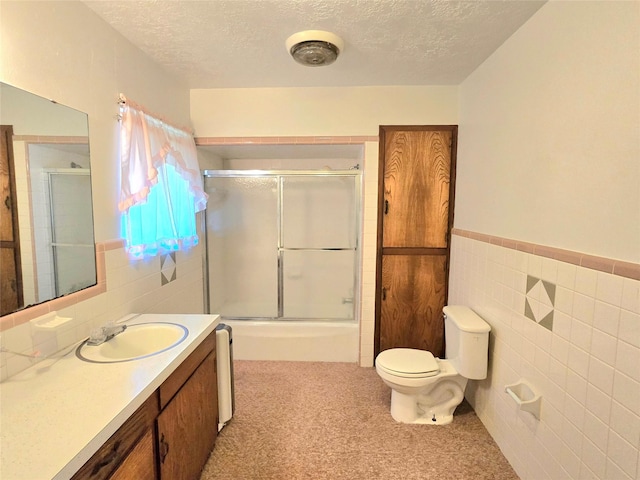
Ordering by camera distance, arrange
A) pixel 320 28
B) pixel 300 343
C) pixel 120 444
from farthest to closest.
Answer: pixel 300 343
pixel 320 28
pixel 120 444

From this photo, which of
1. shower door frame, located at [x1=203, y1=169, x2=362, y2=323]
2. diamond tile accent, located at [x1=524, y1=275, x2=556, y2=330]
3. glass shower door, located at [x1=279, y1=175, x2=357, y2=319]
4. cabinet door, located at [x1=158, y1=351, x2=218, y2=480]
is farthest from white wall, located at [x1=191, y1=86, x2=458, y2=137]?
cabinet door, located at [x1=158, y1=351, x2=218, y2=480]

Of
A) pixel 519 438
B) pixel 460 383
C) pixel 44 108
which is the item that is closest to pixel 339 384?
pixel 460 383

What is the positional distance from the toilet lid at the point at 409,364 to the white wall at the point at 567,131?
36.6 inches

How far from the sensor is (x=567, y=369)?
1312 mm

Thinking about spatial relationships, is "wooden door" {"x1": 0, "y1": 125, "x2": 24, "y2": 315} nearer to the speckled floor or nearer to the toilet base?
the speckled floor

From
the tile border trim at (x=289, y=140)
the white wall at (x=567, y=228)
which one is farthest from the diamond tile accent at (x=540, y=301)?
the tile border trim at (x=289, y=140)

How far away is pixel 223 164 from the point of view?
11.2 ft

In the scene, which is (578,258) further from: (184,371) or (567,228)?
(184,371)

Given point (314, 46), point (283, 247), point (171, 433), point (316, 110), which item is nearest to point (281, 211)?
point (283, 247)

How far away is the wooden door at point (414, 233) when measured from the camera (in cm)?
255

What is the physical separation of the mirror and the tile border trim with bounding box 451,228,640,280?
217 centimetres

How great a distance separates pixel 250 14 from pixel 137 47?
80 centimetres

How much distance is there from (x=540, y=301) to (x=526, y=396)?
0.50 meters

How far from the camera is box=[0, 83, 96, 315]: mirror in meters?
1.15
